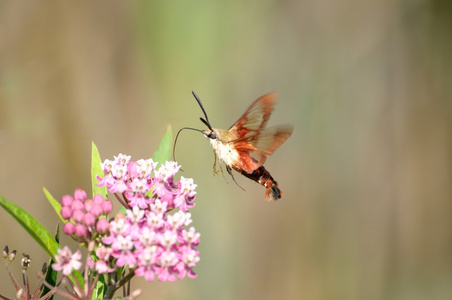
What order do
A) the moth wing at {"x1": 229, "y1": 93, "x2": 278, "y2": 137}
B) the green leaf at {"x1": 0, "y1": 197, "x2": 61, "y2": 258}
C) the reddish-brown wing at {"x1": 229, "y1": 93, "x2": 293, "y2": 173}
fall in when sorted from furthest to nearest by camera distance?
the moth wing at {"x1": 229, "y1": 93, "x2": 278, "y2": 137} < the reddish-brown wing at {"x1": 229, "y1": 93, "x2": 293, "y2": 173} < the green leaf at {"x1": 0, "y1": 197, "x2": 61, "y2": 258}

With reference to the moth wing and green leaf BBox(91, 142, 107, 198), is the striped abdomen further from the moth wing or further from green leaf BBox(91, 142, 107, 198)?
green leaf BBox(91, 142, 107, 198)

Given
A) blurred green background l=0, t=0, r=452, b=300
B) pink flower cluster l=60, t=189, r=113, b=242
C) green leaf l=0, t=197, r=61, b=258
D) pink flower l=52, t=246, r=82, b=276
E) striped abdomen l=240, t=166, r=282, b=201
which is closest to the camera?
green leaf l=0, t=197, r=61, b=258

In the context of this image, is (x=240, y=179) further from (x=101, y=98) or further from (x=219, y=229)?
(x=101, y=98)

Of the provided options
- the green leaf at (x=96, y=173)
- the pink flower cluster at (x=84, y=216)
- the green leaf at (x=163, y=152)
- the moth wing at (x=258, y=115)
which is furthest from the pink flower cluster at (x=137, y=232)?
the moth wing at (x=258, y=115)

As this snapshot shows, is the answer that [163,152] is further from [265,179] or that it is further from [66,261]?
A: [66,261]

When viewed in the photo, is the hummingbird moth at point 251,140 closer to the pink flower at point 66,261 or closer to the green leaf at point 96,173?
the green leaf at point 96,173

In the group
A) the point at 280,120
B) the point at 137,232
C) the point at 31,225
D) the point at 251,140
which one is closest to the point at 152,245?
the point at 137,232

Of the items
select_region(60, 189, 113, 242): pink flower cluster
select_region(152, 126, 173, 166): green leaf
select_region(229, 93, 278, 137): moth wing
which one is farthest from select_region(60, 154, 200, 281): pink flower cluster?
select_region(229, 93, 278, 137): moth wing
